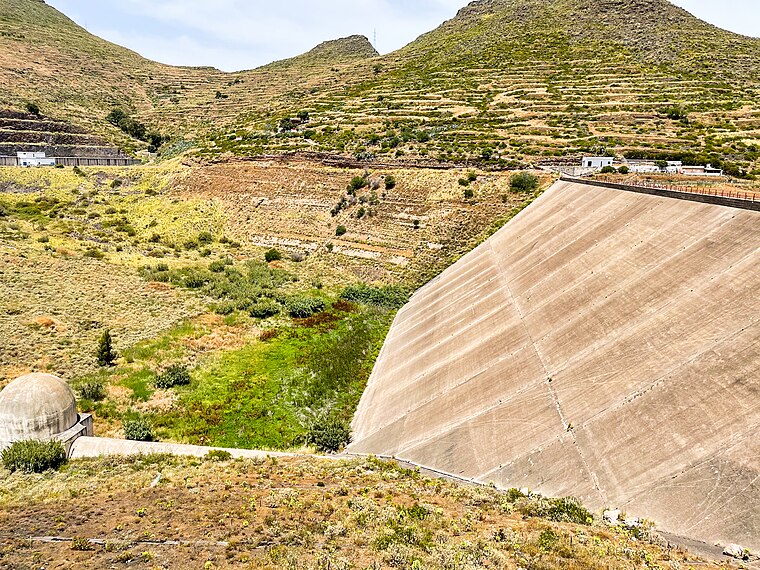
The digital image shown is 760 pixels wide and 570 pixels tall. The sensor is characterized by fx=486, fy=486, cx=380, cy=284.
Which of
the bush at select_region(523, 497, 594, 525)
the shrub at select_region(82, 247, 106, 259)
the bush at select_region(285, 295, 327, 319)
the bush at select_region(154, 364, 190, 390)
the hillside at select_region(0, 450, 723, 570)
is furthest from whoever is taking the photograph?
the shrub at select_region(82, 247, 106, 259)

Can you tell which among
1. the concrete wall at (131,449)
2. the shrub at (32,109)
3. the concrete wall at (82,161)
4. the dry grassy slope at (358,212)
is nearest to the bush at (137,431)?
the concrete wall at (131,449)

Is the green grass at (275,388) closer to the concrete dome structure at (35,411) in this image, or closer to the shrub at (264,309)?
the shrub at (264,309)

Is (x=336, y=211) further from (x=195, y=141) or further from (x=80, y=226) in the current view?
(x=195, y=141)

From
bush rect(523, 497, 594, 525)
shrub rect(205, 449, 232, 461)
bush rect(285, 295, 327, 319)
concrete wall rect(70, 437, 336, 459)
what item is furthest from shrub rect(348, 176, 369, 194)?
bush rect(523, 497, 594, 525)

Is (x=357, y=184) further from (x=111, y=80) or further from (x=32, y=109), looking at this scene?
(x=111, y=80)

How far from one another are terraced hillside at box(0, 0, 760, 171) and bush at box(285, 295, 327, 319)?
27.2 m

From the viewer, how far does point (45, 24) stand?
143 meters

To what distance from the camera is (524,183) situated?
47781 millimetres

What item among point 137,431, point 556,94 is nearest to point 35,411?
point 137,431

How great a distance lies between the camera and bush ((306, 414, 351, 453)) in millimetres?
20547

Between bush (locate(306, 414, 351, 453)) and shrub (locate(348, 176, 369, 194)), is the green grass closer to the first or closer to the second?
bush (locate(306, 414, 351, 453))

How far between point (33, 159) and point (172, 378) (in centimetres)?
6945

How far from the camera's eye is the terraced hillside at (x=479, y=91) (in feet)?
196

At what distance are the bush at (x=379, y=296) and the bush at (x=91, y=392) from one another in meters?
20.2
